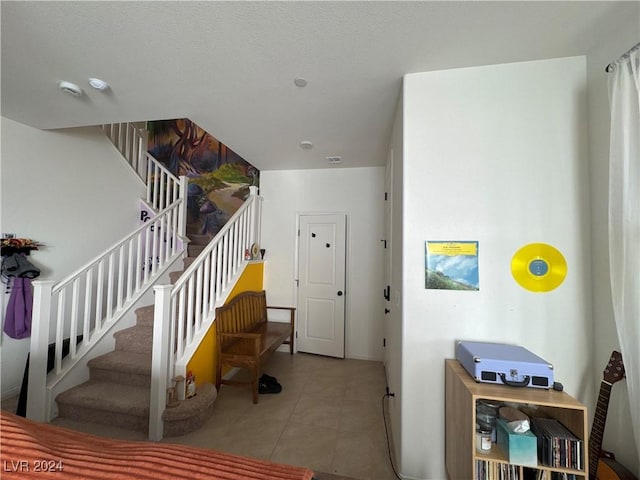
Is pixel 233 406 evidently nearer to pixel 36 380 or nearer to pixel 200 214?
pixel 36 380

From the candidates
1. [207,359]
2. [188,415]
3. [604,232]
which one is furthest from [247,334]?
[604,232]

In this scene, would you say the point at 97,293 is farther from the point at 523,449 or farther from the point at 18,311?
the point at 523,449

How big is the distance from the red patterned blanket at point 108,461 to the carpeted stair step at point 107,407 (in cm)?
133

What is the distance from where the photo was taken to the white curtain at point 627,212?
1107mm

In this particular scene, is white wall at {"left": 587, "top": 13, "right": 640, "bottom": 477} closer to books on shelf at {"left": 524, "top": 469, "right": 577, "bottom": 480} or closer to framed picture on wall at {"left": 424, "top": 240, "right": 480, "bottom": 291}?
books on shelf at {"left": 524, "top": 469, "right": 577, "bottom": 480}

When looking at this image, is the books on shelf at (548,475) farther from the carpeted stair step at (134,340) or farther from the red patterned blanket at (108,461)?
the carpeted stair step at (134,340)

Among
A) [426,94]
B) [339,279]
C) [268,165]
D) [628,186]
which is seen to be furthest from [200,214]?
[628,186]

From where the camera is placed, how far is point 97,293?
8.11ft

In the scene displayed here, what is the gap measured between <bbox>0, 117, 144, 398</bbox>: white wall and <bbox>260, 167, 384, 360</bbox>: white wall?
197 centimetres

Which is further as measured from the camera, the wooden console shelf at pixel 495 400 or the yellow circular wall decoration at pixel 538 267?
the yellow circular wall decoration at pixel 538 267

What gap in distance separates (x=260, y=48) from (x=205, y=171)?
3.47 meters

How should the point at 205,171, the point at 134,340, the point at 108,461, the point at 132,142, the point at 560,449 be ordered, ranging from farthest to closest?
the point at 205,171 → the point at 132,142 → the point at 134,340 → the point at 560,449 → the point at 108,461

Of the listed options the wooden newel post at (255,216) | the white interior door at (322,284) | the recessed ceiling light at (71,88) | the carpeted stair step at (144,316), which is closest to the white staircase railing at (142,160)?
the wooden newel post at (255,216)

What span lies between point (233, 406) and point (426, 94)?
3.11 metres
